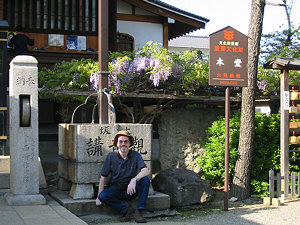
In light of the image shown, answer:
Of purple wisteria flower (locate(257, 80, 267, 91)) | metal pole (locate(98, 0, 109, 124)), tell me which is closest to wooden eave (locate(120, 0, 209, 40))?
purple wisteria flower (locate(257, 80, 267, 91))

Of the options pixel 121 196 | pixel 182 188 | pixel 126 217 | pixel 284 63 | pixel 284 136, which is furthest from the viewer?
pixel 284 136

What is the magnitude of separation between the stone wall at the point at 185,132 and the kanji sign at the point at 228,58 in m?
3.31

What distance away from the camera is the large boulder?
8523mm

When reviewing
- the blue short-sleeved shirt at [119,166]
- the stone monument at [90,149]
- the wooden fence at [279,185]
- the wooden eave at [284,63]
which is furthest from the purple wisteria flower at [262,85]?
the blue short-sleeved shirt at [119,166]

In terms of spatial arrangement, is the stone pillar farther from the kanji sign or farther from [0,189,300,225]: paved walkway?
the kanji sign

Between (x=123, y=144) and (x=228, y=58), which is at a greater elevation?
(x=228, y=58)

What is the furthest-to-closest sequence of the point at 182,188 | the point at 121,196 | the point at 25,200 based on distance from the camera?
1. the point at 182,188
2. the point at 121,196
3. the point at 25,200

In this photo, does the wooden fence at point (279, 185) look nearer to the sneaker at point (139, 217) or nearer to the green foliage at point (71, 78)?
the sneaker at point (139, 217)

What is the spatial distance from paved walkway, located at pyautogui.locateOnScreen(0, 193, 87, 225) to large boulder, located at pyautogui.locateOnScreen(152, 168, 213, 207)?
2311 mm

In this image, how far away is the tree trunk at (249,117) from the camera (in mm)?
9930

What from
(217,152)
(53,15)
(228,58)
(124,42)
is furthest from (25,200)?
(124,42)

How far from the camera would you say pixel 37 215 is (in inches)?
252

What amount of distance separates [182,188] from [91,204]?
1.89 meters

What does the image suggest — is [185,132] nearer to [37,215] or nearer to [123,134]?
[123,134]
